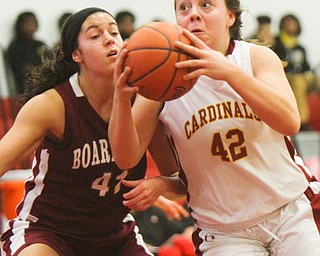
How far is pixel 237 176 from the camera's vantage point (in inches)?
132

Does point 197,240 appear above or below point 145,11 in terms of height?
above

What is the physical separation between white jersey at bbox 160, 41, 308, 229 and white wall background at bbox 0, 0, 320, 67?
3.39 metres

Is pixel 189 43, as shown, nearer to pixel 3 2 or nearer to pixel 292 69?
pixel 3 2

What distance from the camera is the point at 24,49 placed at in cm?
798

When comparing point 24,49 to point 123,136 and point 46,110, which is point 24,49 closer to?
point 46,110

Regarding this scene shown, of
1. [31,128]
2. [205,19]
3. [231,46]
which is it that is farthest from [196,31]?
[31,128]

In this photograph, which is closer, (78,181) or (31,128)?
(31,128)

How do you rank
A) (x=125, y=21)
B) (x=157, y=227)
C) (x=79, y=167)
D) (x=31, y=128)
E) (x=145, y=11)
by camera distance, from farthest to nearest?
(x=145, y=11) → (x=125, y=21) → (x=157, y=227) → (x=79, y=167) → (x=31, y=128)

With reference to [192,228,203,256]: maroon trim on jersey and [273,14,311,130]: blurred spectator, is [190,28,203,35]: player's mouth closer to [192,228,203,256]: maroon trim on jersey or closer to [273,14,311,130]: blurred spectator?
[192,228,203,256]: maroon trim on jersey

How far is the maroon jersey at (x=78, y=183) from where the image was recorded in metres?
3.66

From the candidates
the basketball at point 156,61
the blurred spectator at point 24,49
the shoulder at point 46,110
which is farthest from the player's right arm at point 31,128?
the blurred spectator at point 24,49

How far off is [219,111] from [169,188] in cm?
48

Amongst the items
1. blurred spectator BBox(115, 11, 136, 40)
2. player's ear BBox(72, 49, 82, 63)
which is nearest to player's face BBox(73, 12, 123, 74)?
player's ear BBox(72, 49, 82, 63)

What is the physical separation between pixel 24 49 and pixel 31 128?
4.59m
